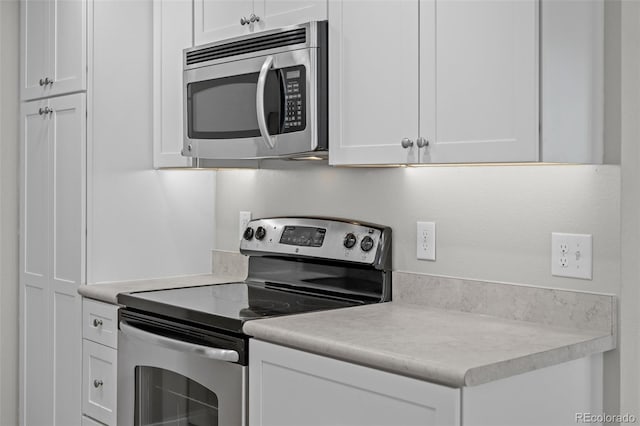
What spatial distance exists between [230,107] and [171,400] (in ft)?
3.23

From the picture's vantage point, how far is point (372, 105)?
6.97 feet

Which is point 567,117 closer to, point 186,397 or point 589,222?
point 589,222

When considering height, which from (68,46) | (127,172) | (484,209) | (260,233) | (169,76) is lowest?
(260,233)

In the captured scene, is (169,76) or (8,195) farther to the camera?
(8,195)

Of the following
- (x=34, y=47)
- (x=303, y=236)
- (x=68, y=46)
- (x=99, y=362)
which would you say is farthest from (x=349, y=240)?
(x=34, y=47)

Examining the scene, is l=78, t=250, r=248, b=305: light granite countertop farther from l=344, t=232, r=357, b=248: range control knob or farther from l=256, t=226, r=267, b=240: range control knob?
l=344, t=232, r=357, b=248: range control knob

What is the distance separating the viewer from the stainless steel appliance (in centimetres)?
213

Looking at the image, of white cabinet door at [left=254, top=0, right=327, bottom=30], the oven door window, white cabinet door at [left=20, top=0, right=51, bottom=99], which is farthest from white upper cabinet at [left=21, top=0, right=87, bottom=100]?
the oven door window

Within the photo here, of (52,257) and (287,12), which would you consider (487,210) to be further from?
(52,257)

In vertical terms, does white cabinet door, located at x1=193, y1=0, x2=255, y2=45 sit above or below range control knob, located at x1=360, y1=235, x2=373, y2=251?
above

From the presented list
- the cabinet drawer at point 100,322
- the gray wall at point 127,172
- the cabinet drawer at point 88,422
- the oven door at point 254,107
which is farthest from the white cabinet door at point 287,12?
the cabinet drawer at point 88,422

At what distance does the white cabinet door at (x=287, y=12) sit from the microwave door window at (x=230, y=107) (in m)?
0.18

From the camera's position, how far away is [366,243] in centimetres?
246

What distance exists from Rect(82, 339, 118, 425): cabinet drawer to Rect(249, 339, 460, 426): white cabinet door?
81cm
